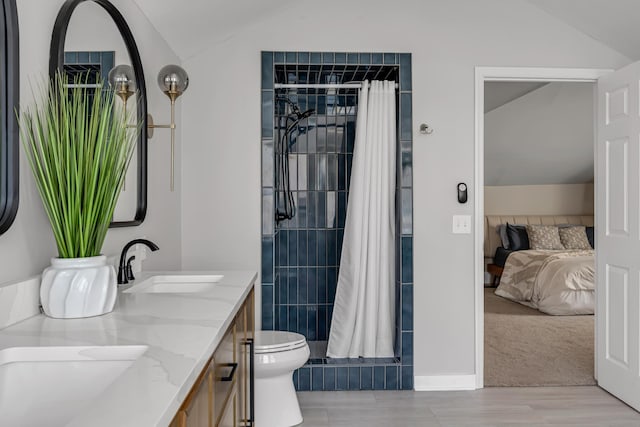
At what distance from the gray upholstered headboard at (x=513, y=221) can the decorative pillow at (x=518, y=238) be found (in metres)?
0.28

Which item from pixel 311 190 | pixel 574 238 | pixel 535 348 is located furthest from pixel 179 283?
pixel 574 238

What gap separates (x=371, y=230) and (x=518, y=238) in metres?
4.23

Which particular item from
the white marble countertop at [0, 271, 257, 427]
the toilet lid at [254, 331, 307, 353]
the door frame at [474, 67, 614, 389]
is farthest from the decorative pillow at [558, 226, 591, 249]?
the white marble countertop at [0, 271, 257, 427]

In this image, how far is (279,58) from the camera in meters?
3.34

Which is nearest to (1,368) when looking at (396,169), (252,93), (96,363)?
(96,363)

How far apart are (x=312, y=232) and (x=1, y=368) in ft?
10.2

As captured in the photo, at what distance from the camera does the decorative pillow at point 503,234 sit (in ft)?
23.6

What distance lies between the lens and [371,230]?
11.3 feet

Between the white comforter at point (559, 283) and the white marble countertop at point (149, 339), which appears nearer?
the white marble countertop at point (149, 339)

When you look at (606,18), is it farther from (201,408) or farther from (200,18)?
(201,408)

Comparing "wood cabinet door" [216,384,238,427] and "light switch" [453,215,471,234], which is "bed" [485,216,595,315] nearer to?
"light switch" [453,215,471,234]

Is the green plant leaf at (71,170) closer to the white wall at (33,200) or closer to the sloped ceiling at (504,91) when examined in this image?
the white wall at (33,200)

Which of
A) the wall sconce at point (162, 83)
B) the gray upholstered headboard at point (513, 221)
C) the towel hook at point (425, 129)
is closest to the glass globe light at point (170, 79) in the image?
the wall sconce at point (162, 83)

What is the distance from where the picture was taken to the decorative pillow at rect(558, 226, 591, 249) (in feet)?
22.8
